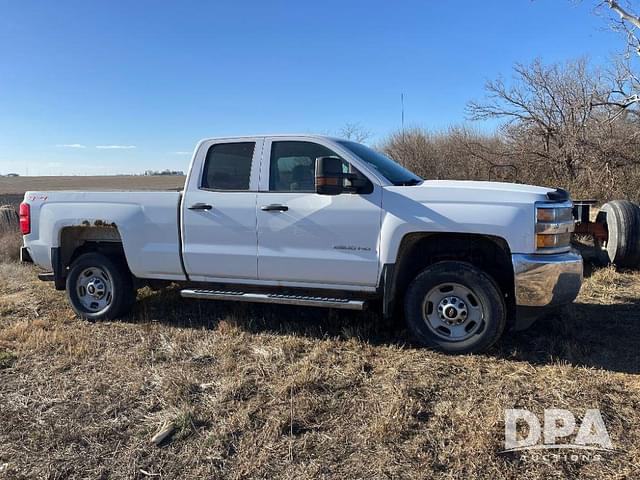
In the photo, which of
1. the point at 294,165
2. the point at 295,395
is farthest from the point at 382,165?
the point at 295,395

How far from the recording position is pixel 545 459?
288 cm

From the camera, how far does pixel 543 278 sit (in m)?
4.14

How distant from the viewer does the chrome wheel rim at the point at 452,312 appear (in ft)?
14.5

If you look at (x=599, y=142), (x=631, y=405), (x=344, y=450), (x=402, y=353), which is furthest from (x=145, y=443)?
(x=599, y=142)

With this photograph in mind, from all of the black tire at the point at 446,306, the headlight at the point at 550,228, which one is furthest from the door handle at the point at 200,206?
the headlight at the point at 550,228

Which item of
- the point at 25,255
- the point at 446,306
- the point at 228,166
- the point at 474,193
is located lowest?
the point at 446,306

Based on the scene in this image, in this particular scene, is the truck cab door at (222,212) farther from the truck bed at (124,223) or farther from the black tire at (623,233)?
the black tire at (623,233)

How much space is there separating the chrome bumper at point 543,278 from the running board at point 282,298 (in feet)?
4.44

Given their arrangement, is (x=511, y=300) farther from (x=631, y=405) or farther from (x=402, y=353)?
(x=631, y=405)

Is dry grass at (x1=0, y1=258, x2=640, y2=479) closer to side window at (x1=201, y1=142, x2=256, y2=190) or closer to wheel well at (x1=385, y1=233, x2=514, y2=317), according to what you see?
wheel well at (x1=385, y1=233, x2=514, y2=317)

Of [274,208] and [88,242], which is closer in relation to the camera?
[274,208]

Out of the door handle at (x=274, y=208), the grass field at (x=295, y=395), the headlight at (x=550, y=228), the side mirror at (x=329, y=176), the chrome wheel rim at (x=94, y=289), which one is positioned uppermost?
the side mirror at (x=329, y=176)

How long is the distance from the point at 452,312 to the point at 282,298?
157 cm

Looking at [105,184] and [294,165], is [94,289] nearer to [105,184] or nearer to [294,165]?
[294,165]
